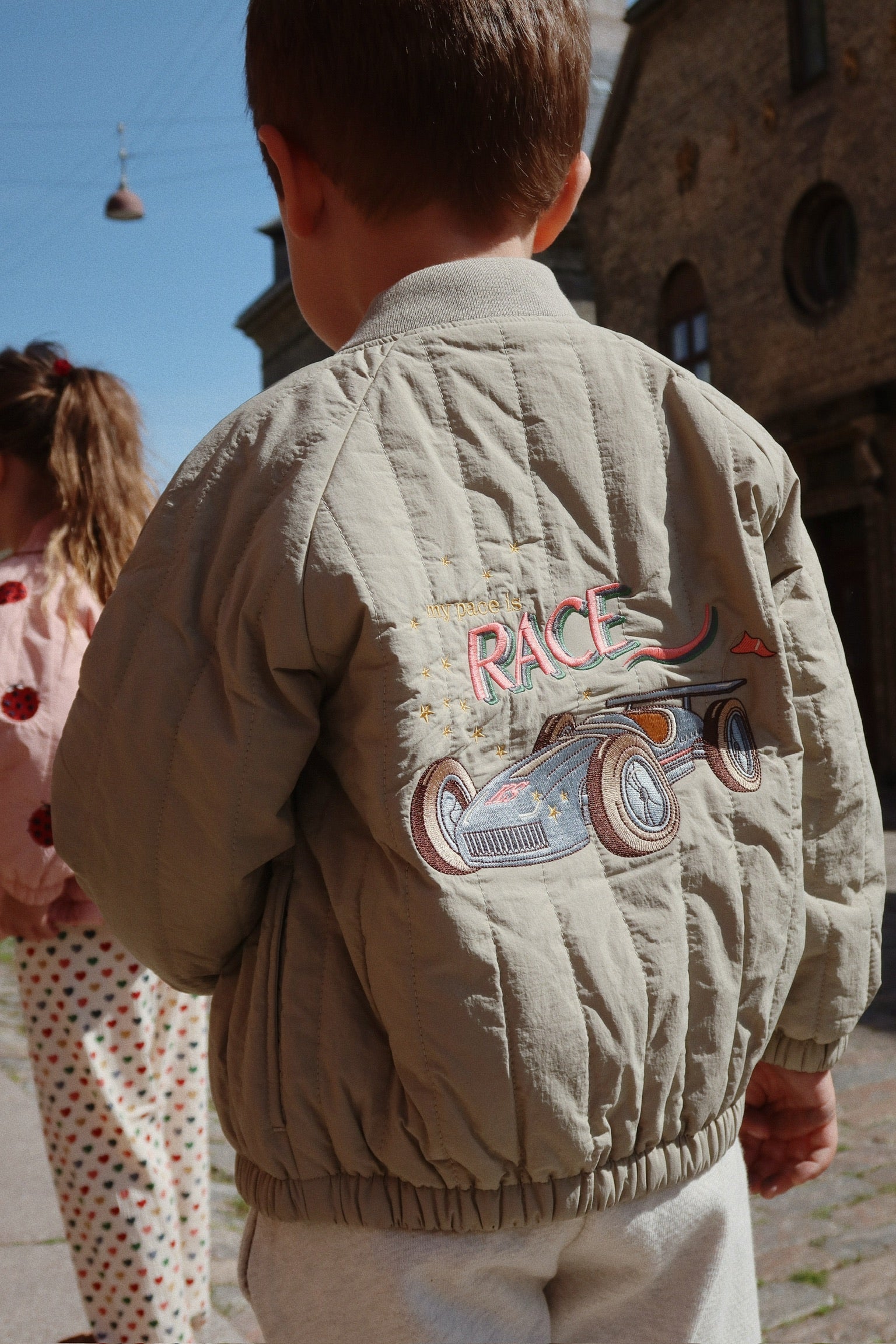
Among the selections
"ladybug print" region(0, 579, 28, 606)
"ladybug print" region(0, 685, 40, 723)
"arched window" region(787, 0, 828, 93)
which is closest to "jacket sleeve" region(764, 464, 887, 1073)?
"ladybug print" region(0, 685, 40, 723)

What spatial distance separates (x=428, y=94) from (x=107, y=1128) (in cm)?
188

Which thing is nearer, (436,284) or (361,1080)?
(361,1080)

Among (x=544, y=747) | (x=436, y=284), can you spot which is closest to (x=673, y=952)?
(x=544, y=747)

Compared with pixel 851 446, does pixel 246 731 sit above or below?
below

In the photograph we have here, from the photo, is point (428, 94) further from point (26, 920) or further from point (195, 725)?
point (26, 920)

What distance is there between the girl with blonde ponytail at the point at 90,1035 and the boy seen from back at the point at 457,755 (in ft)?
3.94

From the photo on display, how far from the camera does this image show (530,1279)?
1181 millimetres

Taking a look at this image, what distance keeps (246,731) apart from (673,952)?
419 mm

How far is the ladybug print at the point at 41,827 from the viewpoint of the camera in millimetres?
2326

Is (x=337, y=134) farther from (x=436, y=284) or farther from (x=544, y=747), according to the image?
(x=544, y=747)

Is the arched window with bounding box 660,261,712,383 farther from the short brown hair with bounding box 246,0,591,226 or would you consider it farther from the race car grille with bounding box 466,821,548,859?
the race car grille with bounding box 466,821,548,859

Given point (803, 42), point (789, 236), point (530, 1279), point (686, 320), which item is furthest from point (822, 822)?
point (686, 320)

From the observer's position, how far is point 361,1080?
3.60 feet

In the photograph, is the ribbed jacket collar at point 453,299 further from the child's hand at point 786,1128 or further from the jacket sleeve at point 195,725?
the child's hand at point 786,1128
